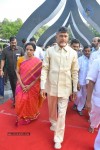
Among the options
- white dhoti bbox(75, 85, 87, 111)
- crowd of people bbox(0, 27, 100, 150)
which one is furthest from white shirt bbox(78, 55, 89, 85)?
white dhoti bbox(75, 85, 87, 111)

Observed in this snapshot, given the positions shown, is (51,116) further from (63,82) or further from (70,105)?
(70,105)

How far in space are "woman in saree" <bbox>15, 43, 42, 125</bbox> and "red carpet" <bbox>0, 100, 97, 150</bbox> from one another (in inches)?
7.4

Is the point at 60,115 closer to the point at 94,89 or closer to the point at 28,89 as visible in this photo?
the point at 94,89

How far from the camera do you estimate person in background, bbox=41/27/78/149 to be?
3582mm

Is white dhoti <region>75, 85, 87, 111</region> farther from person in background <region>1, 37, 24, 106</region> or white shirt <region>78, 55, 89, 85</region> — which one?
person in background <region>1, 37, 24, 106</region>

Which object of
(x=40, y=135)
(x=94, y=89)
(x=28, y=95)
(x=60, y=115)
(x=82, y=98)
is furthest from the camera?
(x=82, y=98)

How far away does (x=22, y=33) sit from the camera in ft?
46.9

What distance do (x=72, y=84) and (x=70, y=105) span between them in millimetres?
2450

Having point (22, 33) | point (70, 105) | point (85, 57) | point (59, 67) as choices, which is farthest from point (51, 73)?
point (22, 33)

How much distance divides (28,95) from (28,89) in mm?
112

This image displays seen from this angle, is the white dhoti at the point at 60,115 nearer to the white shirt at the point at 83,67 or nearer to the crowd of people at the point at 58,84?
the crowd of people at the point at 58,84

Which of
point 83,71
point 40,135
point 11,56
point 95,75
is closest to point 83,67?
point 83,71

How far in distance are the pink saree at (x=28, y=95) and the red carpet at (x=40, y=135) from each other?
168mm

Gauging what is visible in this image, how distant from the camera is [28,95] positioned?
15.1 ft
